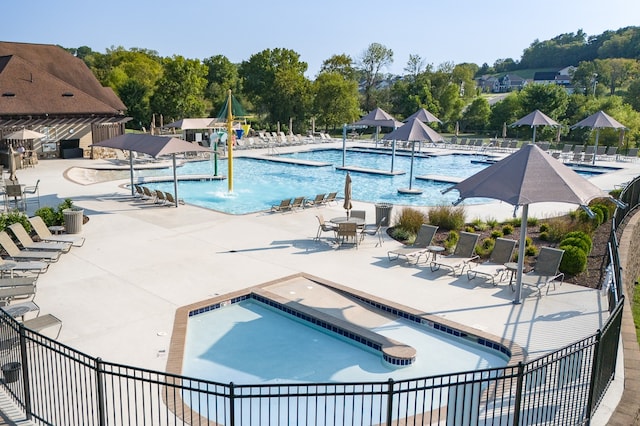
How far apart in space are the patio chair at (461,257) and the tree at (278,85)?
133 ft

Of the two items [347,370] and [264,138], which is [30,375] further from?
[264,138]

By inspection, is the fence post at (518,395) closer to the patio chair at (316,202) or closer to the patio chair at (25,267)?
the patio chair at (25,267)

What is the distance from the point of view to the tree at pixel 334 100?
50.6 metres

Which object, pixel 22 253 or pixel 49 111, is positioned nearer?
pixel 22 253

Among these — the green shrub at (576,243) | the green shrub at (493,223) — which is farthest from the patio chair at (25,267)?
the green shrub at (493,223)

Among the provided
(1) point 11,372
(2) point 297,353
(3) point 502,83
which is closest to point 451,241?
(2) point 297,353

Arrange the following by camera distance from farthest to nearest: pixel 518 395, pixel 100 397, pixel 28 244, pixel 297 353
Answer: pixel 28 244 → pixel 297 353 → pixel 100 397 → pixel 518 395

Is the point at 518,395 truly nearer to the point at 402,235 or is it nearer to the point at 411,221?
the point at 402,235

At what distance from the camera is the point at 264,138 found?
41.9 meters

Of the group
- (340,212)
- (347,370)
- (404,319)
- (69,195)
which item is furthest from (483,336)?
(69,195)

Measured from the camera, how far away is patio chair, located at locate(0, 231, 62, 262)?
41.3 ft

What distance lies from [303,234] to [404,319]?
622cm

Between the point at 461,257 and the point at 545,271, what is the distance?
1.95 m

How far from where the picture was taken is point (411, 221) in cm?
1600
